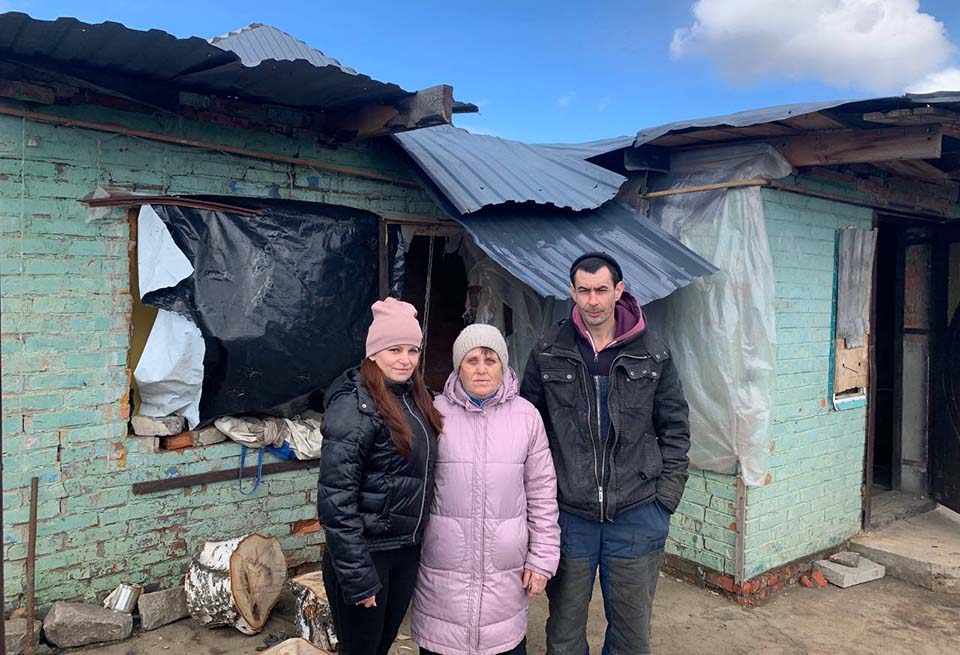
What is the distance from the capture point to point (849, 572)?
189 inches

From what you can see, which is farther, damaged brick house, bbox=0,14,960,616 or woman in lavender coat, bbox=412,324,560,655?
damaged brick house, bbox=0,14,960,616

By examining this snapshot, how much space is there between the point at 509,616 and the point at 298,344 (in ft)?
7.00

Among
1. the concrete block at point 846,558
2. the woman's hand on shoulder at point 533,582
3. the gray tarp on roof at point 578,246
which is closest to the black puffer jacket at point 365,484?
the woman's hand on shoulder at point 533,582

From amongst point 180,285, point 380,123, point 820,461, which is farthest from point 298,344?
point 820,461

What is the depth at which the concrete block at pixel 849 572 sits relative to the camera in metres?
4.78

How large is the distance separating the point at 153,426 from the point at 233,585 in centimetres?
93

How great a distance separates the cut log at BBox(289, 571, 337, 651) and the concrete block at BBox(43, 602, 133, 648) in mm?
867

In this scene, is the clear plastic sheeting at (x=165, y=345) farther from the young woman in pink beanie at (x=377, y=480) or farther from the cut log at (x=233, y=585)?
the young woman in pink beanie at (x=377, y=480)

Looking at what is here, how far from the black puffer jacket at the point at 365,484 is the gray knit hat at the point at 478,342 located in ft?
0.79

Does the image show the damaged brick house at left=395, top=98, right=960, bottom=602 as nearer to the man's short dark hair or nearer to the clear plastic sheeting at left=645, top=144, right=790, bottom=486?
the clear plastic sheeting at left=645, top=144, right=790, bottom=486

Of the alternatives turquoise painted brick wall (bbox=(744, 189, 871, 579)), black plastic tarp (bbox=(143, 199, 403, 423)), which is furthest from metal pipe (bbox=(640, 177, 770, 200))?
black plastic tarp (bbox=(143, 199, 403, 423))

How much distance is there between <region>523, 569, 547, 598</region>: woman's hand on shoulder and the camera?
254cm

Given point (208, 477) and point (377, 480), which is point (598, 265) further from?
point (208, 477)

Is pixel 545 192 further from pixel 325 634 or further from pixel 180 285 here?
pixel 325 634
